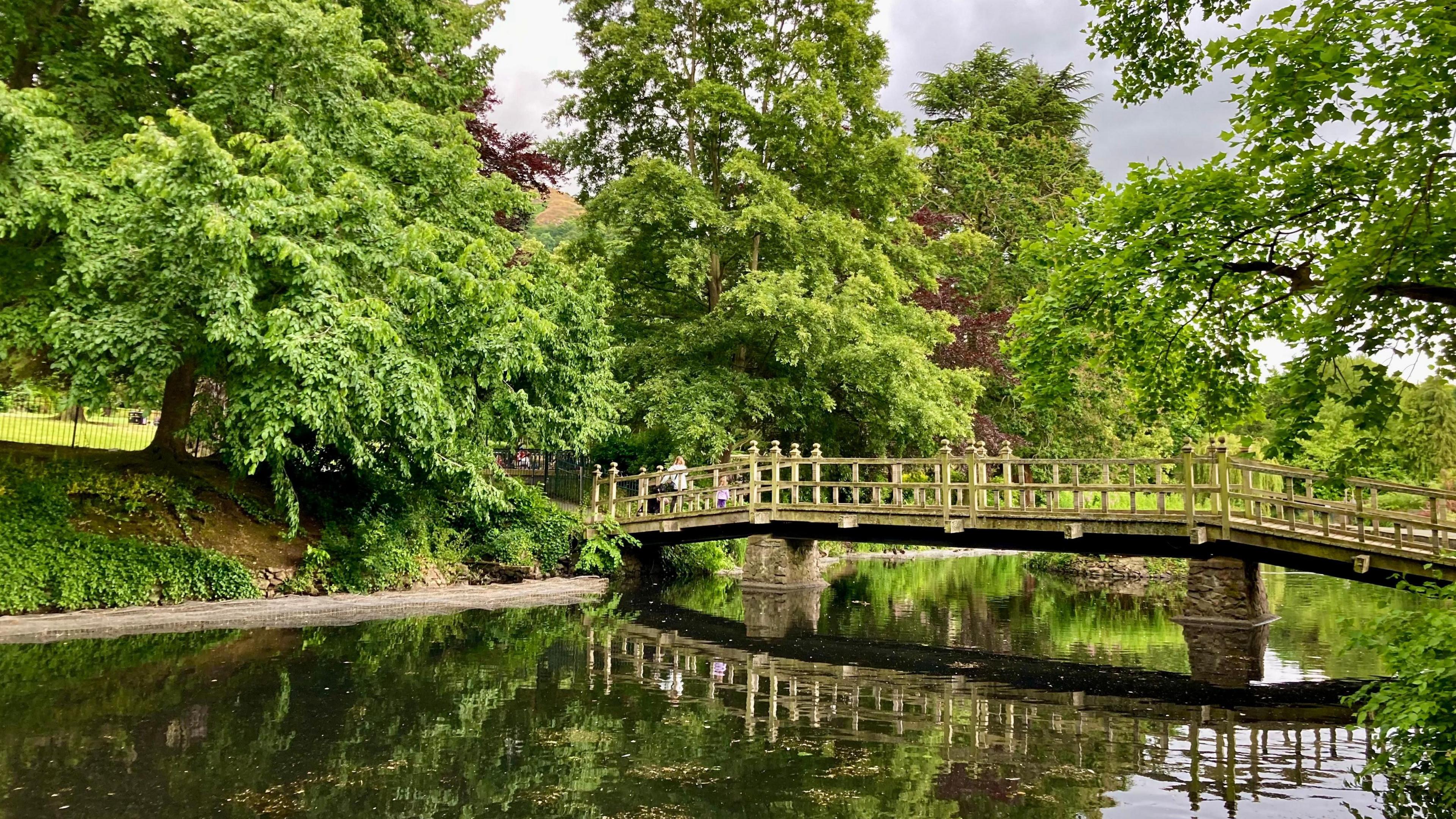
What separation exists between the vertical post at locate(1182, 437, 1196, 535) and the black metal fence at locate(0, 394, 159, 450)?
2050 cm

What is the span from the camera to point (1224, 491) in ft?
52.0

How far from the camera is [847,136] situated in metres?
26.7

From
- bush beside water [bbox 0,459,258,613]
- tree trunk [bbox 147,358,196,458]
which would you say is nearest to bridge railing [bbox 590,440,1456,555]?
tree trunk [bbox 147,358,196,458]

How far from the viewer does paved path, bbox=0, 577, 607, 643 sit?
1297 cm

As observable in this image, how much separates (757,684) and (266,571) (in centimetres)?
995

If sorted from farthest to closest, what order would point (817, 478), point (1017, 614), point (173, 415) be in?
point (817, 478) < point (1017, 614) < point (173, 415)

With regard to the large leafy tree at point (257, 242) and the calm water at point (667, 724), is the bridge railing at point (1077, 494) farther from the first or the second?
the large leafy tree at point (257, 242)

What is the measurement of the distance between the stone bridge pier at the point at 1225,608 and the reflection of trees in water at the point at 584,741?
212 inches

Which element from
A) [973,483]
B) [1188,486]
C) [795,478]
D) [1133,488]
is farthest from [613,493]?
[1188,486]

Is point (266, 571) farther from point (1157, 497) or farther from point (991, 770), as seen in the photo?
point (1157, 497)

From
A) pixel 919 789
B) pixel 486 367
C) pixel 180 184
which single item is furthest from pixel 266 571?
pixel 919 789

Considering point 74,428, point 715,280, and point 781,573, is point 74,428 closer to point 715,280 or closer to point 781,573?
point 715,280

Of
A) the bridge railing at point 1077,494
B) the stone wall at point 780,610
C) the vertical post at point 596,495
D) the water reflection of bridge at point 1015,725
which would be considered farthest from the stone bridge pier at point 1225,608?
the vertical post at point 596,495

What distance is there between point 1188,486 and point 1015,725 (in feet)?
26.2
